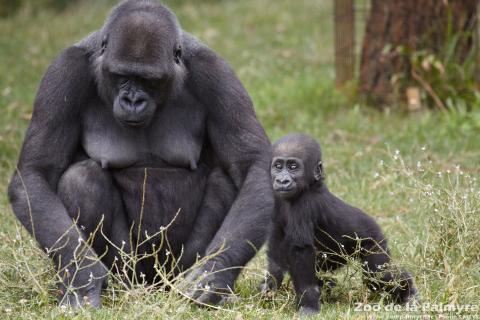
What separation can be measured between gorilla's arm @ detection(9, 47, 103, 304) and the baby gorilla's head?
1183 millimetres

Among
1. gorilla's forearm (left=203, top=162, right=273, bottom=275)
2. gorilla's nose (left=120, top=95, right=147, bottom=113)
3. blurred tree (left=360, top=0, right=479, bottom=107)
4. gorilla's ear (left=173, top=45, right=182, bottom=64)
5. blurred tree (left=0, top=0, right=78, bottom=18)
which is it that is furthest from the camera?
blurred tree (left=0, top=0, right=78, bottom=18)

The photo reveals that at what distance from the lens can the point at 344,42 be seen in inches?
408

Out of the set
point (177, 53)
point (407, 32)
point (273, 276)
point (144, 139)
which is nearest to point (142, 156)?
point (144, 139)

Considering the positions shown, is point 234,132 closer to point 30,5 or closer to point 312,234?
point 312,234

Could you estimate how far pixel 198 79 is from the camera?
18.1 feet

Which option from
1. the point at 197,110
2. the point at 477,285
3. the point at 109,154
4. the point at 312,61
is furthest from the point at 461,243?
the point at 312,61

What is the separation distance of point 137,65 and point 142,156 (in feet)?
2.39

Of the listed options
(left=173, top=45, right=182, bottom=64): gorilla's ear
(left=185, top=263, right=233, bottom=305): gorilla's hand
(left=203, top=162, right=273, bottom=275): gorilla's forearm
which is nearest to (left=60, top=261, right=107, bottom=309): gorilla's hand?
(left=185, top=263, right=233, bottom=305): gorilla's hand

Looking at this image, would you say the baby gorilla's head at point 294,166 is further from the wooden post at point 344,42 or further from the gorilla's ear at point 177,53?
the wooden post at point 344,42

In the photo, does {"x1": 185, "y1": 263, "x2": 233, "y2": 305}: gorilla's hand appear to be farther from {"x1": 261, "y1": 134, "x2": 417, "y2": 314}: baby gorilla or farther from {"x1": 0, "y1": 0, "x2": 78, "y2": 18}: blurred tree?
{"x1": 0, "y1": 0, "x2": 78, "y2": 18}: blurred tree

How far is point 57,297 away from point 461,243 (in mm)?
2271

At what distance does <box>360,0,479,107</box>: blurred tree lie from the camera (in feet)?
30.8

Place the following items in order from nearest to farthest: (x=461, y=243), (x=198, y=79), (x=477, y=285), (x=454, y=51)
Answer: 1. (x=477, y=285)
2. (x=461, y=243)
3. (x=198, y=79)
4. (x=454, y=51)

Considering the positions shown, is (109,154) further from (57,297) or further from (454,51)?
(454,51)
